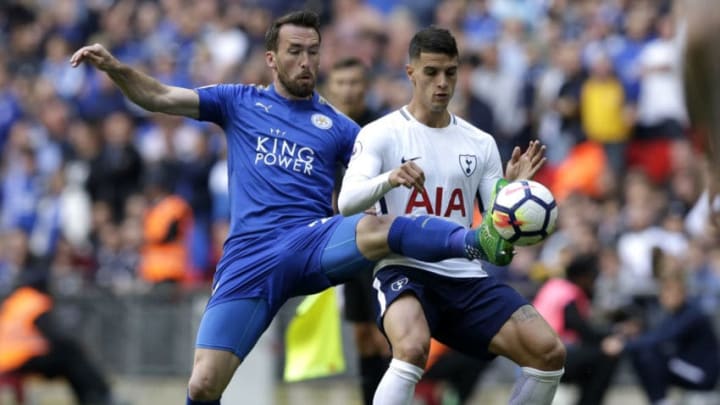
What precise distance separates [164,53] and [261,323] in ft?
39.2

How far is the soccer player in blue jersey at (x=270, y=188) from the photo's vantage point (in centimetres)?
818

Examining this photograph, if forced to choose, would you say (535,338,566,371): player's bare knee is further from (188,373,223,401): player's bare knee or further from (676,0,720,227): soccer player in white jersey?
(676,0,720,227): soccer player in white jersey

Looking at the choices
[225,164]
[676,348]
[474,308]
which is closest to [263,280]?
[474,308]

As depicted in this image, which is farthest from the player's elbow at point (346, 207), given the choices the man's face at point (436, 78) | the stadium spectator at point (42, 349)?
the stadium spectator at point (42, 349)

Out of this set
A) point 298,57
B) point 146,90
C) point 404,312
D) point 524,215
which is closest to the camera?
point 524,215

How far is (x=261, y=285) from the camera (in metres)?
8.27

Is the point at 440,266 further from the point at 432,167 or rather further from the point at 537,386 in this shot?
the point at 537,386

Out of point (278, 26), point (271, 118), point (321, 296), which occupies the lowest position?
point (321, 296)

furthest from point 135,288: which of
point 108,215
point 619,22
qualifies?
point 619,22

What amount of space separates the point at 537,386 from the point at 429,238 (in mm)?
1075

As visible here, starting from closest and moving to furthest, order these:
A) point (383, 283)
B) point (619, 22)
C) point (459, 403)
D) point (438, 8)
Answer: point (383, 283) → point (459, 403) → point (619, 22) → point (438, 8)

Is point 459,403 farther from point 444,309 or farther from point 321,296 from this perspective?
point 444,309

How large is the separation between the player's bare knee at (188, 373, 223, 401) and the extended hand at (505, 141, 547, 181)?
204 cm

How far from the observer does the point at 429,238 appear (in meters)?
7.41
